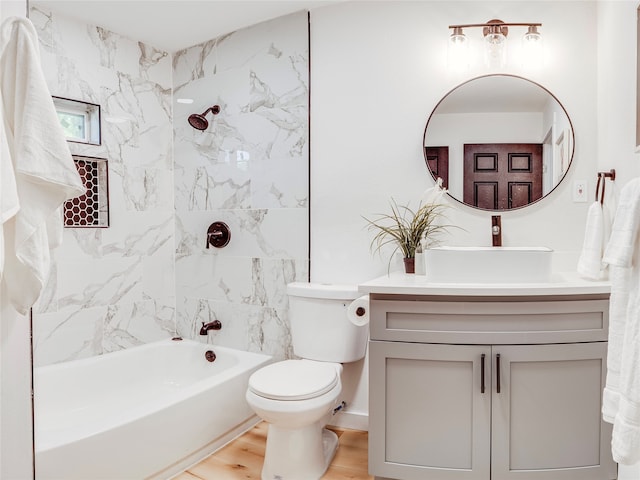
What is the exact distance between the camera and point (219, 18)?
8.31ft

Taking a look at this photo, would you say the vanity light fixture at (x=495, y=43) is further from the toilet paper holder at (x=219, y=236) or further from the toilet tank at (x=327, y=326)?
the toilet paper holder at (x=219, y=236)

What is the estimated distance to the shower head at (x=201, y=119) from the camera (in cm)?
266

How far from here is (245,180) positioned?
2660 mm

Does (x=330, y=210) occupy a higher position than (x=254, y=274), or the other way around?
(x=330, y=210)

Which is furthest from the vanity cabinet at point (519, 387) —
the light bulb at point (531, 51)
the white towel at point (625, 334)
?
the light bulb at point (531, 51)

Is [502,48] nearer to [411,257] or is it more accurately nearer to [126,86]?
[411,257]

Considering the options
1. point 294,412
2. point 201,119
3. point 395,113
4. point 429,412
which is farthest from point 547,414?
point 201,119

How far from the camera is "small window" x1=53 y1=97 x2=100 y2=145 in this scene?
2.37 meters

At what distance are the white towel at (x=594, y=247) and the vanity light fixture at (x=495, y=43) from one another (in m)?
0.85

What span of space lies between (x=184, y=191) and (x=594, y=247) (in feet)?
7.72

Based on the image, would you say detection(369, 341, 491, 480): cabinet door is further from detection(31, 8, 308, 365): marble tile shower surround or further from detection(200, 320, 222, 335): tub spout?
detection(200, 320, 222, 335): tub spout

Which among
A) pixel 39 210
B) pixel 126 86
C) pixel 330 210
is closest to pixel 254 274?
pixel 330 210

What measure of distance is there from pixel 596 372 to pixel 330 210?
4.76 feet

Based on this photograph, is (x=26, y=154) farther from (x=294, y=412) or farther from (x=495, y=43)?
(x=495, y=43)
